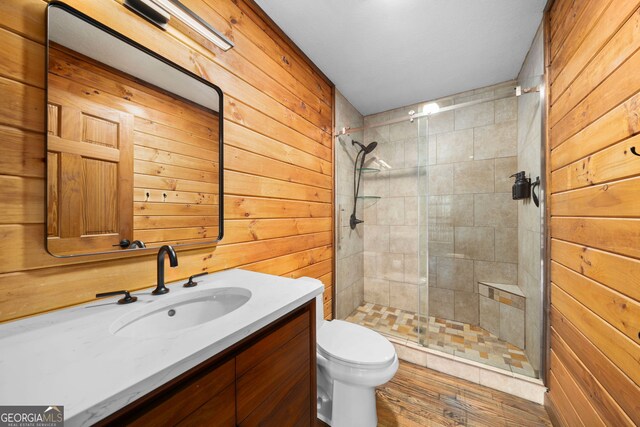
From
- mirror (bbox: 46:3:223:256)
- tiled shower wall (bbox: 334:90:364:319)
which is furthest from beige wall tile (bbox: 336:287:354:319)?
mirror (bbox: 46:3:223:256)

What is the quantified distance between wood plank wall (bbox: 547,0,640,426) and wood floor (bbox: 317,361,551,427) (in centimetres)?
19

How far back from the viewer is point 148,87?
967 millimetres

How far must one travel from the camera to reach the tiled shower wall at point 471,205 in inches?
83.1

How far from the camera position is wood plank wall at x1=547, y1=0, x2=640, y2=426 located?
781 millimetres

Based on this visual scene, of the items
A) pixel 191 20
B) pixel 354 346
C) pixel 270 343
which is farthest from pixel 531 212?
pixel 191 20

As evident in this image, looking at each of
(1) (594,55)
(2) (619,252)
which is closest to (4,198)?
(2) (619,252)

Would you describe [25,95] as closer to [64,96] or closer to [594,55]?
[64,96]

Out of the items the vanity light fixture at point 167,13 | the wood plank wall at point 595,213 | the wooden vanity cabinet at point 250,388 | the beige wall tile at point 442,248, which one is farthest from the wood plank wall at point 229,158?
the wood plank wall at point 595,213

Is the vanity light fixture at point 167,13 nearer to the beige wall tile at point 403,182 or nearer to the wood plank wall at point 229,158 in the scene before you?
the wood plank wall at point 229,158

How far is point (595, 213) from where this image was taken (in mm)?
964

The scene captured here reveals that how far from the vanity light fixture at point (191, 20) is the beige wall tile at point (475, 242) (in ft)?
7.95

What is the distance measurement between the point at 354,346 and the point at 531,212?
1594mm

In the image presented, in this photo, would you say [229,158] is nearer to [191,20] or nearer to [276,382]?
[191,20]

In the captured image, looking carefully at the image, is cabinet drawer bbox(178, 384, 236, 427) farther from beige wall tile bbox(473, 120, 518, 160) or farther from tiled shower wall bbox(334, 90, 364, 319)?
beige wall tile bbox(473, 120, 518, 160)
